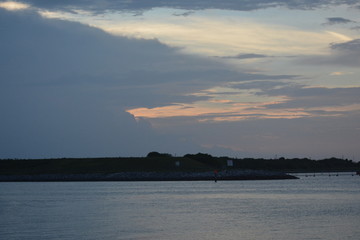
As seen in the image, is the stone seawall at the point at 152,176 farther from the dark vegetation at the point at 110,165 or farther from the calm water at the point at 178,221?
the calm water at the point at 178,221

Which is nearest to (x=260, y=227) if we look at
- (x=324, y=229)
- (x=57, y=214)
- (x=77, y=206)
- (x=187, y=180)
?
(x=324, y=229)

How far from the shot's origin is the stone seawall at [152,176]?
154250 mm

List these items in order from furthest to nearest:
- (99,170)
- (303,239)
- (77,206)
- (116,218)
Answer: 1. (99,170)
2. (77,206)
3. (116,218)
4. (303,239)

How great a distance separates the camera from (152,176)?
515 ft

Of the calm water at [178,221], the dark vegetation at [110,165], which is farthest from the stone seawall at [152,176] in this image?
the calm water at [178,221]

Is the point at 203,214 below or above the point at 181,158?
below

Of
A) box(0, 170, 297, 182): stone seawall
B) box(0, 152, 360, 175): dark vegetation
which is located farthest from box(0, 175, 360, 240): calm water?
box(0, 152, 360, 175): dark vegetation

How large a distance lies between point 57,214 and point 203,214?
1389cm

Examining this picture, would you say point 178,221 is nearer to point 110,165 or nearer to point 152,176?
point 152,176

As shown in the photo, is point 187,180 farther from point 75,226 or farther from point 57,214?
point 75,226

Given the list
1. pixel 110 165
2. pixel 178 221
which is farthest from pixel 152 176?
pixel 178 221

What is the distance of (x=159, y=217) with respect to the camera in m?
54.2

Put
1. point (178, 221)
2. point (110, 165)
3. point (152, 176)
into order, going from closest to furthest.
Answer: point (178, 221) < point (152, 176) < point (110, 165)

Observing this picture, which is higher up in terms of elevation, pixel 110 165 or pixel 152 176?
pixel 110 165
